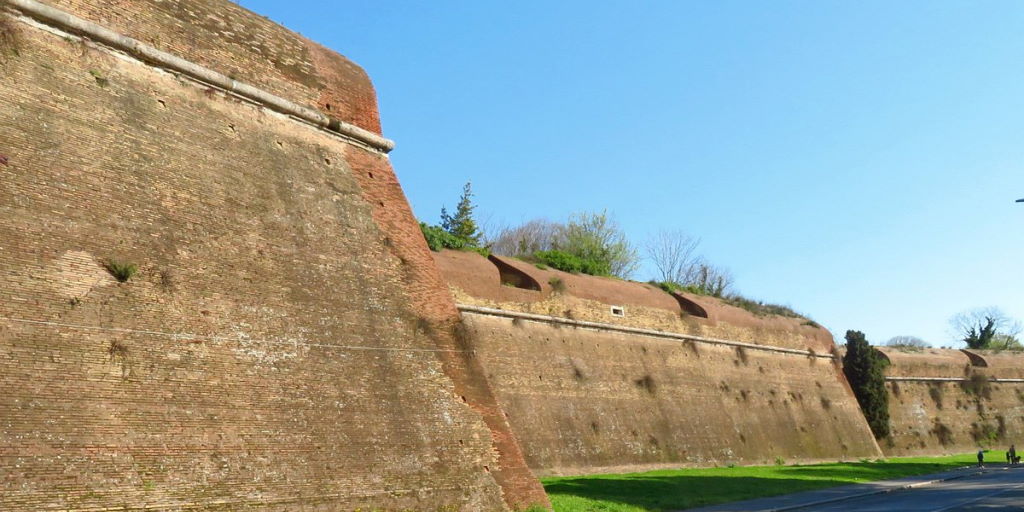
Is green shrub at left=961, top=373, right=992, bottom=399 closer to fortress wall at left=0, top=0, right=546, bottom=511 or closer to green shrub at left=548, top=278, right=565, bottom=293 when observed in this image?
green shrub at left=548, top=278, right=565, bottom=293

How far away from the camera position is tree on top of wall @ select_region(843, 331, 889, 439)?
3300 cm

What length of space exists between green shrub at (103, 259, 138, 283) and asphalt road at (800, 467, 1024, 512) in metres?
11.4

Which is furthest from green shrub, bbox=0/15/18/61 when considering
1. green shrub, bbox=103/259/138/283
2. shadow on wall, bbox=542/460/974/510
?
shadow on wall, bbox=542/460/974/510

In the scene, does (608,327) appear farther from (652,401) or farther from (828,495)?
(828,495)

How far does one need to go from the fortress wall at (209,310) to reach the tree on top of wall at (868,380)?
82.9 ft

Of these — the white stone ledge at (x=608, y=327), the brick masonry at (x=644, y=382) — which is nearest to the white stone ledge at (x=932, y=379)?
the brick masonry at (x=644, y=382)

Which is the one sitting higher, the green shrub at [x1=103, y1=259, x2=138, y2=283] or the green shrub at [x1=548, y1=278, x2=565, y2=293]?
the green shrub at [x1=548, y1=278, x2=565, y2=293]

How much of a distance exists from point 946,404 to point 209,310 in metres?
35.2

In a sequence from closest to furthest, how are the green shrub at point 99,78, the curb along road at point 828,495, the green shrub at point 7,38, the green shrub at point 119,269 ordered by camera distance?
the green shrub at point 119,269, the green shrub at point 7,38, the green shrub at point 99,78, the curb along road at point 828,495

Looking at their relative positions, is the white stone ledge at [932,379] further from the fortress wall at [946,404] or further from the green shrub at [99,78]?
the green shrub at [99,78]

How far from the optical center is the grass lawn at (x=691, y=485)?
44.6 feet

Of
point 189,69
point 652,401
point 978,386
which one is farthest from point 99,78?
point 978,386

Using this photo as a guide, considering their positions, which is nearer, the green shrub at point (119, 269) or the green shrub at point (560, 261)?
the green shrub at point (119, 269)

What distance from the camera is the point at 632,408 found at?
856 inches
